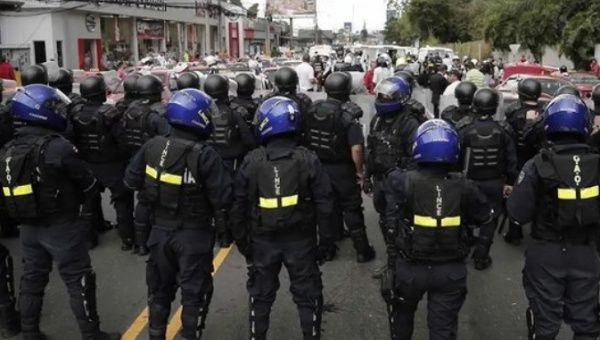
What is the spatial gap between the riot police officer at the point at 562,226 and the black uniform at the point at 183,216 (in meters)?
2.04

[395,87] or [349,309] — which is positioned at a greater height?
[395,87]

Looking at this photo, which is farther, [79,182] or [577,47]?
[577,47]

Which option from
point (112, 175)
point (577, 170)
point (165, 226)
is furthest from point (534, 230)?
point (112, 175)

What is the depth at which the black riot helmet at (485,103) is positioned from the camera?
652 cm

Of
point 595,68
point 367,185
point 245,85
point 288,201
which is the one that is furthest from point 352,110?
point 595,68

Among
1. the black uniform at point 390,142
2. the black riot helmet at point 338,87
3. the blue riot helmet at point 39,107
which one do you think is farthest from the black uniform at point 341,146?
the blue riot helmet at point 39,107

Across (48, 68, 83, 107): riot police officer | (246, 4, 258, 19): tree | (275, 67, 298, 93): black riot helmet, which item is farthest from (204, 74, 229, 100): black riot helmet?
(246, 4, 258, 19): tree

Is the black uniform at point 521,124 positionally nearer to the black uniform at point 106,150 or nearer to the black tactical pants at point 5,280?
the black uniform at point 106,150

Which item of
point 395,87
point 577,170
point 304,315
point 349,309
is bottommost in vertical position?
point 349,309

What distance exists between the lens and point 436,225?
3.96 m

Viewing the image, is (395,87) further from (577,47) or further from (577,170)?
(577,47)

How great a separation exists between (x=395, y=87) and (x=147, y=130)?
2758mm

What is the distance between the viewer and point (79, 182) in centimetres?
486

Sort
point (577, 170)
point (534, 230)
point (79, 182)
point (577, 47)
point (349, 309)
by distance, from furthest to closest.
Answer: point (577, 47), point (349, 309), point (79, 182), point (534, 230), point (577, 170)
